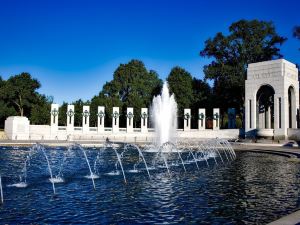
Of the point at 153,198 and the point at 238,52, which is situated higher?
the point at 238,52

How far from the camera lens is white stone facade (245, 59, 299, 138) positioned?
41.4m

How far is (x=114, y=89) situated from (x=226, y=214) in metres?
66.7

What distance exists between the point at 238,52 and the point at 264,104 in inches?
381

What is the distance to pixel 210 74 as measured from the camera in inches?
2060

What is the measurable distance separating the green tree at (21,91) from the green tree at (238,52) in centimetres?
3434

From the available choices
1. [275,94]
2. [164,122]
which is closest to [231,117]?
[275,94]

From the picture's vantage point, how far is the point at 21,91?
2603 inches

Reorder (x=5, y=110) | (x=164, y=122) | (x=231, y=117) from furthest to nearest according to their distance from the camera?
1. (x=5, y=110)
2. (x=231, y=117)
3. (x=164, y=122)

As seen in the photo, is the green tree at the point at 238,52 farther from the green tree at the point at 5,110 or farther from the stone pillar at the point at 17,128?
the green tree at the point at 5,110

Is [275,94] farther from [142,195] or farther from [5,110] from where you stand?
[5,110]

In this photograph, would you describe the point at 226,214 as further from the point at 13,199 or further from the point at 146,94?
the point at 146,94

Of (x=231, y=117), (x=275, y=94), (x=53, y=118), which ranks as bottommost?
(x=53, y=118)

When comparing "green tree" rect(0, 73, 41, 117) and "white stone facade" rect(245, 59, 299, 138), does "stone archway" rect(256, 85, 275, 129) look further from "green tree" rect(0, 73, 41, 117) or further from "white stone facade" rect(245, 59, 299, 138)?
"green tree" rect(0, 73, 41, 117)

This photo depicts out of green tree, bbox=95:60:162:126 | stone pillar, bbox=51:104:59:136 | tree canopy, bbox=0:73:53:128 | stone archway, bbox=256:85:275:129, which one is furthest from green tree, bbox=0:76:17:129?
stone archway, bbox=256:85:275:129
